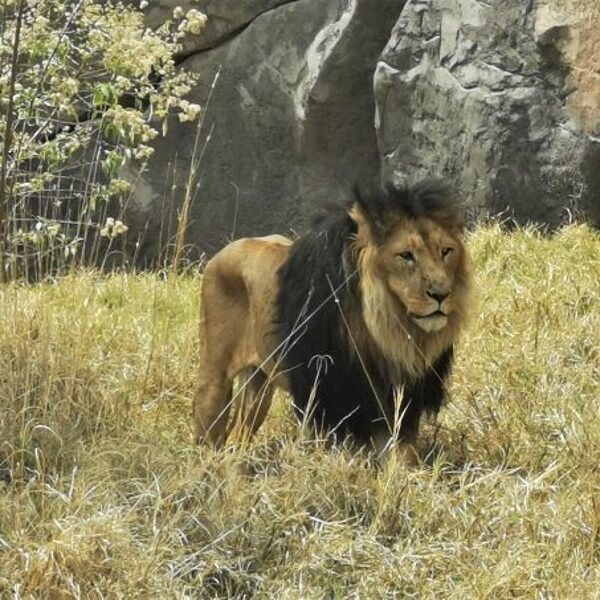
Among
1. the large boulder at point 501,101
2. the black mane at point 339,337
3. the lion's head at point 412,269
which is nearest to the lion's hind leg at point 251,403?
the black mane at point 339,337

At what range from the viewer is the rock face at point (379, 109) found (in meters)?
9.32

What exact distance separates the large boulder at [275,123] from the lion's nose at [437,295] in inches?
184

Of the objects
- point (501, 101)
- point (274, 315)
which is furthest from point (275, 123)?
point (274, 315)

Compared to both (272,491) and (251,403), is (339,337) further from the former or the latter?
(272,491)

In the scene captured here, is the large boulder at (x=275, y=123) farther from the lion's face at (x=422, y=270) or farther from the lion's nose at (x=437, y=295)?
the lion's nose at (x=437, y=295)

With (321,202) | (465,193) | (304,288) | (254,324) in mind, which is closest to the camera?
(304,288)

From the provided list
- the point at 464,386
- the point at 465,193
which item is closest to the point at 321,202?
the point at 465,193

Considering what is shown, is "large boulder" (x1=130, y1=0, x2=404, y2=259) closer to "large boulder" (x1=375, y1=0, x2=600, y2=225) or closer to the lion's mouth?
"large boulder" (x1=375, y1=0, x2=600, y2=225)

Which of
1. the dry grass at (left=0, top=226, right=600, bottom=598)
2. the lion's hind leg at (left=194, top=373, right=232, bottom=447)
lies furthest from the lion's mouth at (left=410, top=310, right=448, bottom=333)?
the lion's hind leg at (left=194, top=373, right=232, bottom=447)

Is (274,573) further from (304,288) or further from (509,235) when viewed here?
(509,235)

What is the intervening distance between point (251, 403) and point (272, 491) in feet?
4.32

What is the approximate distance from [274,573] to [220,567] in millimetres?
170

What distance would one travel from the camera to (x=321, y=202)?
10.9 metres

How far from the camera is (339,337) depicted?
20.0 ft
